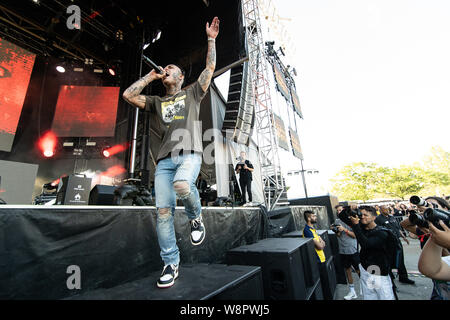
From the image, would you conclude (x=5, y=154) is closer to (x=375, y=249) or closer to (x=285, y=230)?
(x=285, y=230)

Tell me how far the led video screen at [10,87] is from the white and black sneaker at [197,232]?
8.46m

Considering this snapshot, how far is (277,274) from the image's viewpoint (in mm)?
2068

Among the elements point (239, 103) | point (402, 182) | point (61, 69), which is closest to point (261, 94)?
point (239, 103)

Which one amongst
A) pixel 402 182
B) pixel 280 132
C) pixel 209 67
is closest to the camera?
pixel 209 67

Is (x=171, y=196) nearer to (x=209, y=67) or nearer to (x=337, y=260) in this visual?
(x=209, y=67)

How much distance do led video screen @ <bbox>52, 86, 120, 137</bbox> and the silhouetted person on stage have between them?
7.77 m

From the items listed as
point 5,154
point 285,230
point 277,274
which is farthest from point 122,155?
point 277,274

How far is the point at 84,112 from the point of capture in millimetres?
8406

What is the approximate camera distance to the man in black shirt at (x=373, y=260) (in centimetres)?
272

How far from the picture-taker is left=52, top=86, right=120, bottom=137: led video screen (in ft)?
26.9

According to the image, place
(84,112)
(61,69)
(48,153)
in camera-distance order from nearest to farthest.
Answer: (48,153) → (84,112) → (61,69)

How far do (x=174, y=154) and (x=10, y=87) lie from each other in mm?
8854

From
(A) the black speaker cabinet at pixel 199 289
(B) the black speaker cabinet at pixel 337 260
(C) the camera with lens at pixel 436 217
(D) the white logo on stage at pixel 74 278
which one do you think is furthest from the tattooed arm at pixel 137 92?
(B) the black speaker cabinet at pixel 337 260
